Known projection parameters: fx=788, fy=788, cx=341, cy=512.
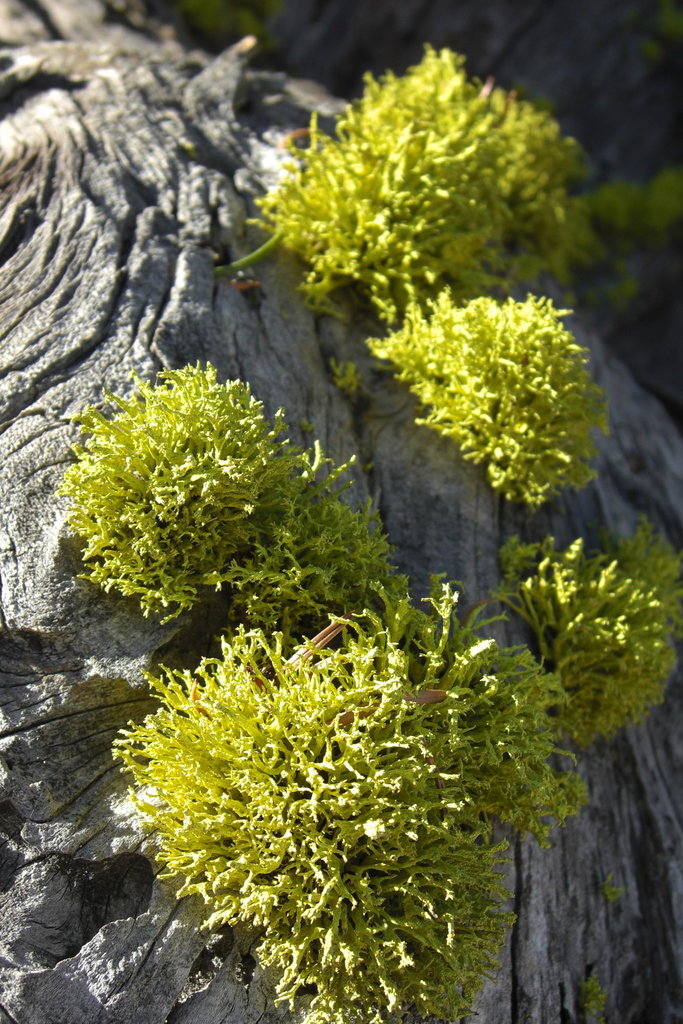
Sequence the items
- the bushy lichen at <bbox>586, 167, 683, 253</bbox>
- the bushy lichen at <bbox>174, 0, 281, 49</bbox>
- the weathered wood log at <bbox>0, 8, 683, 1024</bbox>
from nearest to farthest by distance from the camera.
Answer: the weathered wood log at <bbox>0, 8, 683, 1024</bbox> → the bushy lichen at <bbox>174, 0, 281, 49</bbox> → the bushy lichen at <bbox>586, 167, 683, 253</bbox>

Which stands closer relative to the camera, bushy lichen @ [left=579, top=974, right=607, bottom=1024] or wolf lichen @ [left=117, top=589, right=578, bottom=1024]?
wolf lichen @ [left=117, top=589, right=578, bottom=1024]

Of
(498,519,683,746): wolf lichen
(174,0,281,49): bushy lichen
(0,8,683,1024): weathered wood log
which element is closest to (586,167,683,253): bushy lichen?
(0,8,683,1024): weathered wood log

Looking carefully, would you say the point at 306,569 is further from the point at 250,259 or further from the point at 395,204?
the point at 395,204

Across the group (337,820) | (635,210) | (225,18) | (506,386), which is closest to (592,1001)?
(337,820)

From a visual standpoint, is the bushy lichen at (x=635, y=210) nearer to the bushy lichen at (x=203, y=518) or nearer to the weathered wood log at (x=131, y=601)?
the weathered wood log at (x=131, y=601)

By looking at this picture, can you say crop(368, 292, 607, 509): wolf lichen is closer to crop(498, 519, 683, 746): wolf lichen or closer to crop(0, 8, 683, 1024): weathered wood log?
crop(0, 8, 683, 1024): weathered wood log

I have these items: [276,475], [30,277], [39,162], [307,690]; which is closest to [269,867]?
[307,690]
